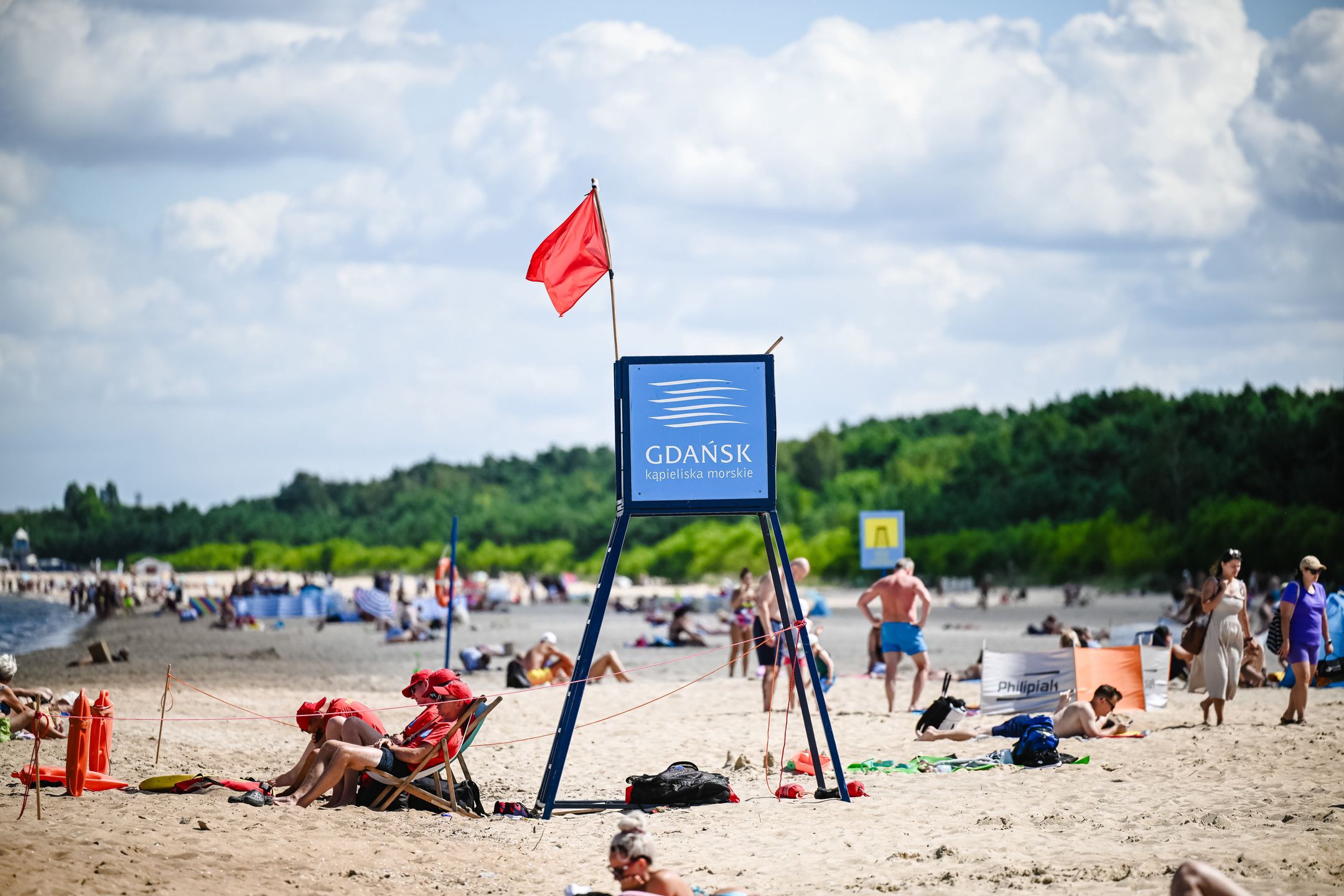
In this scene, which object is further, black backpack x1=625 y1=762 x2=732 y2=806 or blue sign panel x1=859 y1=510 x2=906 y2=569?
blue sign panel x1=859 y1=510 x2=906 y2=569

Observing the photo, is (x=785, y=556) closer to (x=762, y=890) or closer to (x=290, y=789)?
(x=762, y=890)

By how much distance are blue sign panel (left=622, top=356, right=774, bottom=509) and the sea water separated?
2727 cm

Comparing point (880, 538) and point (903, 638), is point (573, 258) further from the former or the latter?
point (880, 538)

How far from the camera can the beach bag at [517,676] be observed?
1697 cm

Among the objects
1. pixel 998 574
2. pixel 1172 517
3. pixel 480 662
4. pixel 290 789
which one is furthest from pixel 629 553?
pixel 290 789

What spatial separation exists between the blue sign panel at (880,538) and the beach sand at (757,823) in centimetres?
717

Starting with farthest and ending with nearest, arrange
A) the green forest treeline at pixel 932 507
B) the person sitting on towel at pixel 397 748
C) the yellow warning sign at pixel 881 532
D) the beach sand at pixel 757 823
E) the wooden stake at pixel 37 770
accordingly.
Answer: the green forest treeline at pixel 932 507 < the yellow warning sign at pixel 881 532 < the person sitting on towel at pixel 397 748 < the wooden stake at pixel 37 770 < the beach sand at pixel 757 823

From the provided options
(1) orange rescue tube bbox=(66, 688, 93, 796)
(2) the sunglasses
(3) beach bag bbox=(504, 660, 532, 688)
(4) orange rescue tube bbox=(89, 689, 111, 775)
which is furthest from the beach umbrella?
(2) the sunglasses

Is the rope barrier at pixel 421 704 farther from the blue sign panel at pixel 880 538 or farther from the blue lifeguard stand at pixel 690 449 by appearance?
the blue sign panel at pixel 880 538

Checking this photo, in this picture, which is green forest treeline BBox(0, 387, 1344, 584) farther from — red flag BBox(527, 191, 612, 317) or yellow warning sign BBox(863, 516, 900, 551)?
red flag BBox(527, 191, 612, 317)

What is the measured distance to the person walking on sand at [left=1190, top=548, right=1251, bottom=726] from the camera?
37.2 feet

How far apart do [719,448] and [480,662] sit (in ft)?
40.9

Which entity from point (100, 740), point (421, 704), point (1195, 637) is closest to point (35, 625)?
point (100, 740)

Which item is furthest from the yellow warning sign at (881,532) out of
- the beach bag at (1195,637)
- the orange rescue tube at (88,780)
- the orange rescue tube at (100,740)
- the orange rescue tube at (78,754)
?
the orange rescue tube at (78,754)
